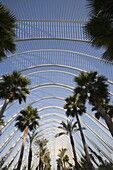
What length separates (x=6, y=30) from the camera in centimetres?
932

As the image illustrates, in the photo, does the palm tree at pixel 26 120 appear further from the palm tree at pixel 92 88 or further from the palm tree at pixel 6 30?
the palm tree at pixel 6 30

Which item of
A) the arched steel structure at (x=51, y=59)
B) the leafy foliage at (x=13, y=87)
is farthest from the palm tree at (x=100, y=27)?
the leafy foliage at (x=13, y=87)

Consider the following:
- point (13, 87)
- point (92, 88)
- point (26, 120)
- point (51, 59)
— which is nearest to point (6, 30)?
point (13, 87)

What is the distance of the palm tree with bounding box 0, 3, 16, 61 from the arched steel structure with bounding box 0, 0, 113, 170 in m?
4.38

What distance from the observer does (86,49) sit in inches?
995

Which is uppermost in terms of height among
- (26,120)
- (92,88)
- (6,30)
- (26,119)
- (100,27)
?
(26,119)

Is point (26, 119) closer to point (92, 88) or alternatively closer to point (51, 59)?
point (51, 59)

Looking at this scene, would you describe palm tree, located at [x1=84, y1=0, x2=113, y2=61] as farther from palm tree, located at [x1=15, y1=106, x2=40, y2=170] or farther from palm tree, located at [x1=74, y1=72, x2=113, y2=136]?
palm tree, located at [x1=15, y1=106, x2=40, y2=170]

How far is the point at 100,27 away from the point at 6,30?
4874mm

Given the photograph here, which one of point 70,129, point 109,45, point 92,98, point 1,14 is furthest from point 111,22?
point 70,129

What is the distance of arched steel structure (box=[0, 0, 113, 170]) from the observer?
1767 cm

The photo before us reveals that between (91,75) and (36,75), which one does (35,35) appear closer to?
(91,75)

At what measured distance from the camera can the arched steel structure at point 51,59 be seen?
17.7 meters

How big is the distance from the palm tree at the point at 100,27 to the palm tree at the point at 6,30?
4.02 m
